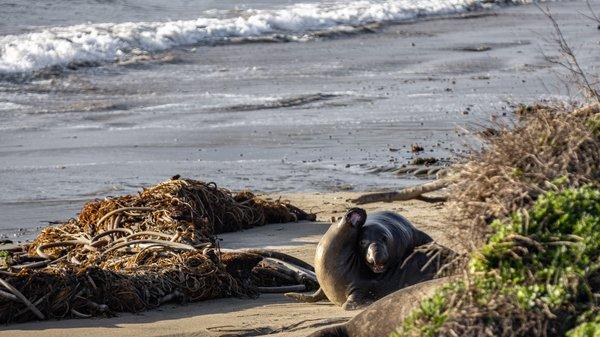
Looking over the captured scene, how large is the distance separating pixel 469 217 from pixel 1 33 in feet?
78.0

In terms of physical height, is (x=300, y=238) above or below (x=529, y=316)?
below

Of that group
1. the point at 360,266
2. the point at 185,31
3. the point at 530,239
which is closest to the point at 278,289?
the point at 360,266

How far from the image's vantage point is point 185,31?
2811 centimetres

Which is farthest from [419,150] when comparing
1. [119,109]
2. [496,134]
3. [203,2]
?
[203,2]

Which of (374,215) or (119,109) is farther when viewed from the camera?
(119,109)

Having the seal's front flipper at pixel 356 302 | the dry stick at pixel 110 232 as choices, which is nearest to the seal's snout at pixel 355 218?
the seal's front flipper at pixel 356 302

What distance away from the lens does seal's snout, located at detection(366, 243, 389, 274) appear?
767 cm

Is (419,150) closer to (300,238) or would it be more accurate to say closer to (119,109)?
(300,238)

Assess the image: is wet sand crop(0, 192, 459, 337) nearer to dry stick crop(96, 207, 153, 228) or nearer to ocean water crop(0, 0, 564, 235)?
dry stick crop(96, 207, 153, 228)

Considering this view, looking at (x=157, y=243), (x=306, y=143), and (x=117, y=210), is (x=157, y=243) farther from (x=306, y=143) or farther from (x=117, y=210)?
(x=306, y=143)

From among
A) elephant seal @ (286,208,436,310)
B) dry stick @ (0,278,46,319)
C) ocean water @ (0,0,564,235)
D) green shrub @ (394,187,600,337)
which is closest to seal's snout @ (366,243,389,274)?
elephant seal @ (286,208,436,310)

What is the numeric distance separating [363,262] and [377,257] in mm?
198

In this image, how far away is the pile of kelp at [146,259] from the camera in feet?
24.5

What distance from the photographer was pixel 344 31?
96.4 ft
